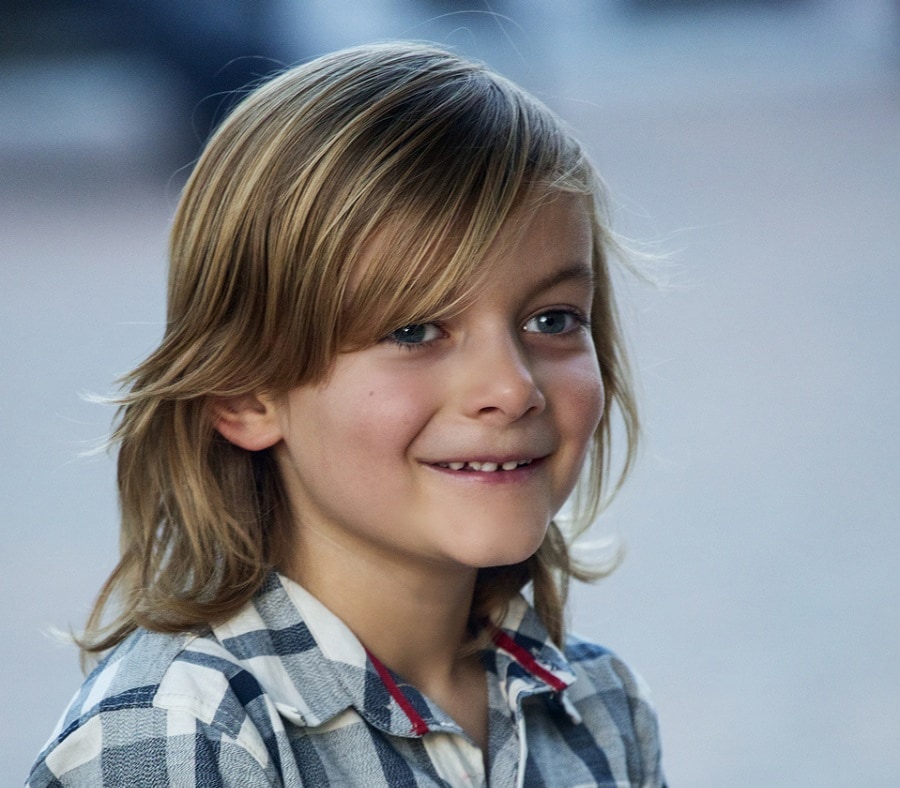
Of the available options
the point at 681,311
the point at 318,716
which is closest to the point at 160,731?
the point at 318,716

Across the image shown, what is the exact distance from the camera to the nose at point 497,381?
103 cm

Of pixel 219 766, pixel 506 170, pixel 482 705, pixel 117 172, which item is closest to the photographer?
pixel 219 766

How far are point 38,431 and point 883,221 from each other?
268cm

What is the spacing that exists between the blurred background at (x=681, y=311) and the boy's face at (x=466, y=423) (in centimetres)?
25

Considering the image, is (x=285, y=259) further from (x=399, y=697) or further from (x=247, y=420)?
(x=399, y=697)

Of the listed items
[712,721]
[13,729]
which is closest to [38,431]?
[13,729]

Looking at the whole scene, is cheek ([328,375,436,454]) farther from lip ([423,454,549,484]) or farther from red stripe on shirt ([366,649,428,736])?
red stripe on shirt ([366,649,428,736])

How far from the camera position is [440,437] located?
1.04 metres

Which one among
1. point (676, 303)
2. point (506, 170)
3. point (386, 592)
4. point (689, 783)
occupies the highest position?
point (506, 170)

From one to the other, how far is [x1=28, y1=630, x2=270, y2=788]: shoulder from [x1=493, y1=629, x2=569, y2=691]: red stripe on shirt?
0.30 meters

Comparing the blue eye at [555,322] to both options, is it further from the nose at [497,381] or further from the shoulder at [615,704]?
the shoulder at [615,704]

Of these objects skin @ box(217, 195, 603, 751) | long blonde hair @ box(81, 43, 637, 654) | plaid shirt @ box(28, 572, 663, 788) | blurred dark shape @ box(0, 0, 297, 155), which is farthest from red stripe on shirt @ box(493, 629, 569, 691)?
blurred dark shape @ box(0, 0, 297, 155)

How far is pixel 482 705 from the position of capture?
47.4 inches

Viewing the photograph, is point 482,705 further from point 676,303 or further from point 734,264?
point 734,264
